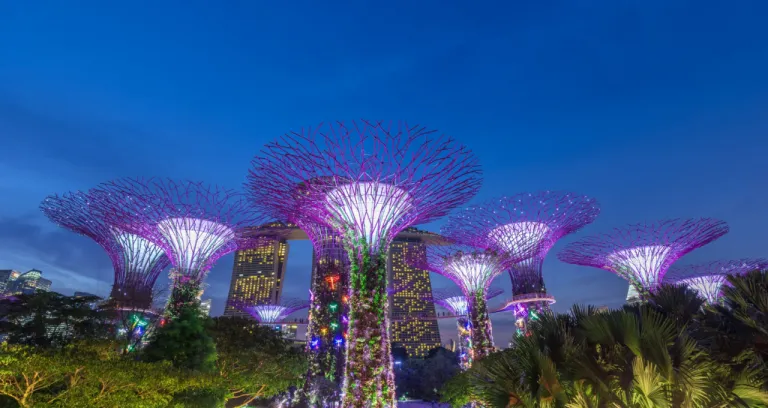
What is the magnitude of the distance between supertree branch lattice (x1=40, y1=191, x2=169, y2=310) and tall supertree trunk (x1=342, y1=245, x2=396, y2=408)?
20.5m

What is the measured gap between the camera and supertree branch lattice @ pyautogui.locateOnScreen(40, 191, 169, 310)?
27656 millimetres

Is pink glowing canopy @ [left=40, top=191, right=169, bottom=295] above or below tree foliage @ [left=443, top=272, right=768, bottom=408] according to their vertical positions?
above

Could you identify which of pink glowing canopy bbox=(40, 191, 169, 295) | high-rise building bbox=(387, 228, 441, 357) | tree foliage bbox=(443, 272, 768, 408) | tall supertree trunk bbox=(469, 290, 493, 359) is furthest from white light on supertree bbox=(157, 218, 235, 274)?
high-rise building bbox=(387, 228, 441, 357)

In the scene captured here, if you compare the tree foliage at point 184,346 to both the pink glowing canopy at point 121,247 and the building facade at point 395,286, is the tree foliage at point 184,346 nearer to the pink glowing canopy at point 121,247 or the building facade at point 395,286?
the pink glowing canopy at point 121,247

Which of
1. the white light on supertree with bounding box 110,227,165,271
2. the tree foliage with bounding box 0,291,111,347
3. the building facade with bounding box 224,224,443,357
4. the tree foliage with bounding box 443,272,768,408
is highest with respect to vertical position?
the building facade with bounding box 224,224,443,357

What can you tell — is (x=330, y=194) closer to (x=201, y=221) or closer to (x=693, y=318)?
(x=693, y=318)

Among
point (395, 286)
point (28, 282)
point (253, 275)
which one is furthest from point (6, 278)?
point (395, 286)

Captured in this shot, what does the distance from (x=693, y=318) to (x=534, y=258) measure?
24931 mm

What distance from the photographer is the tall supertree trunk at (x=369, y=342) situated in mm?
13656

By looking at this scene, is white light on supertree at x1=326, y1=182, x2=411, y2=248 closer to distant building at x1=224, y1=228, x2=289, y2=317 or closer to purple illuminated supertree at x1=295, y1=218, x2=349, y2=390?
purple illuminated supertree at x1=295, y1=218, x2=349, y2=390

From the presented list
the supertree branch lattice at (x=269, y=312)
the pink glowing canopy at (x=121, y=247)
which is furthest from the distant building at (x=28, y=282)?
the pink glowing canopy at (x=121, y=247)

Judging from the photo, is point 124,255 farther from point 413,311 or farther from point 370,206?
point 413,311

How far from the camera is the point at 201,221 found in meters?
26.5

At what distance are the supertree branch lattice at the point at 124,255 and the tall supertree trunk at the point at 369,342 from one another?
2054 cm
